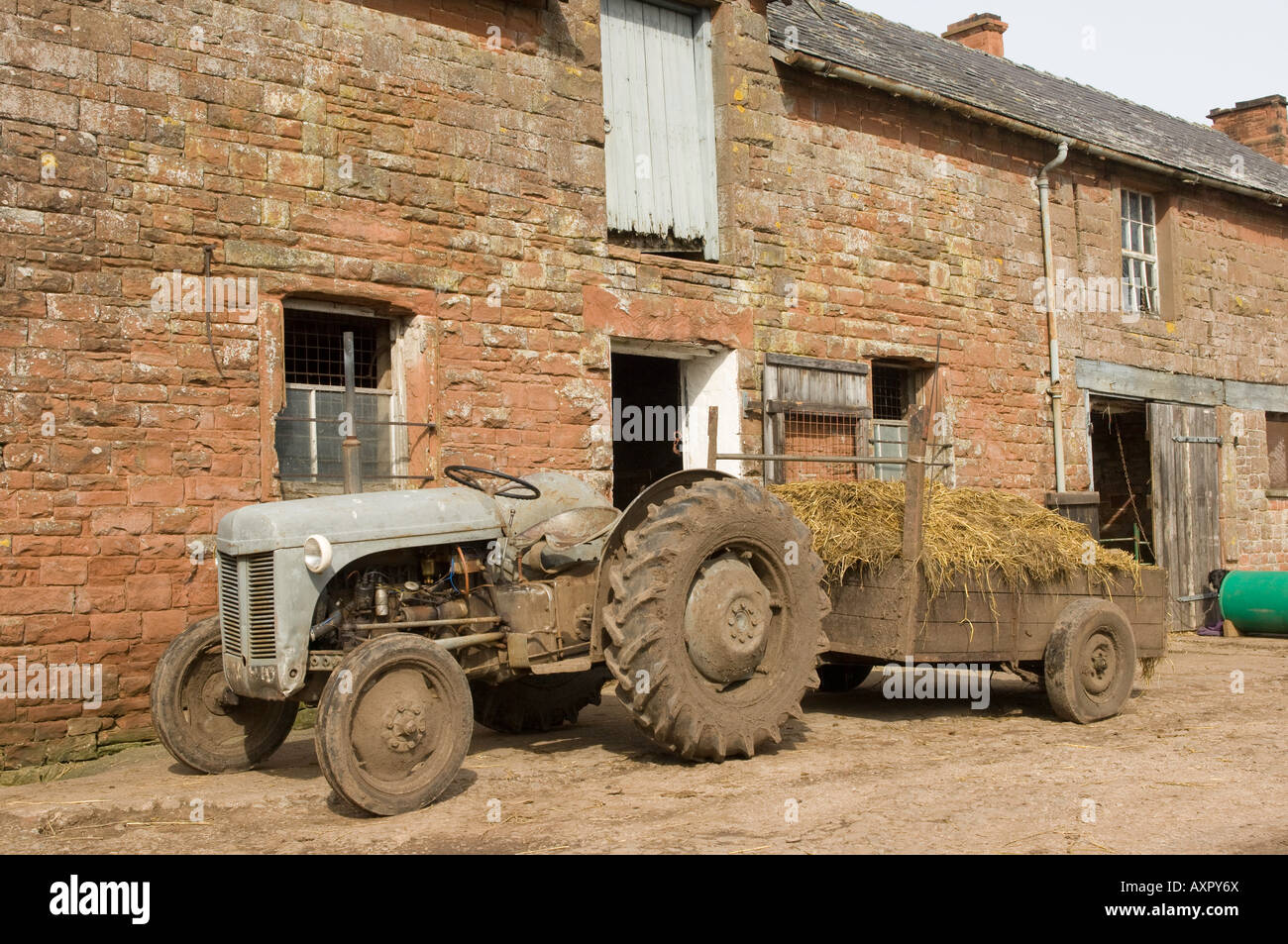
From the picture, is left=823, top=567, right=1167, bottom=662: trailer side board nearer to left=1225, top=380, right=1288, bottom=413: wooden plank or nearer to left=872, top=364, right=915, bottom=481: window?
left=872, top=364, right=915, bottom=481: window

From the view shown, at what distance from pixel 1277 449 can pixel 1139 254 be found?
3968mm

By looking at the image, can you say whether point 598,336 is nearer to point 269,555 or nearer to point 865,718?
point 865,718

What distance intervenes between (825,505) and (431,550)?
8.35 ft

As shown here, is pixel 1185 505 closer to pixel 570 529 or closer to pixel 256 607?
pixel 570 529

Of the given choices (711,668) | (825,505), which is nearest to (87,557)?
(711,668)

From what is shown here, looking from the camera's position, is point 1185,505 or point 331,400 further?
point 1185,505

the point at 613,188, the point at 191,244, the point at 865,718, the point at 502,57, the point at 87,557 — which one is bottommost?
the point at 865,718

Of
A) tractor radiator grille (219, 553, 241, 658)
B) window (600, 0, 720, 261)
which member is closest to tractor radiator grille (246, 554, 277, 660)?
tractor radiator grille (219, 553, 241, 658)

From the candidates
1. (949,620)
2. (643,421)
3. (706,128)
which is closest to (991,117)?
(706,128)

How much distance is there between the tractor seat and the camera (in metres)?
5.84

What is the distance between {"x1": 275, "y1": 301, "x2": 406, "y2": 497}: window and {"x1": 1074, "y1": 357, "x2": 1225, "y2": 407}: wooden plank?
790 centimetres

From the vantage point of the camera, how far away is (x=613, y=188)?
9.52 meters

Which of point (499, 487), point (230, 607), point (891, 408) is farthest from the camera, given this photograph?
point (891, 408)

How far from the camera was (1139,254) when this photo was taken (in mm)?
14078
